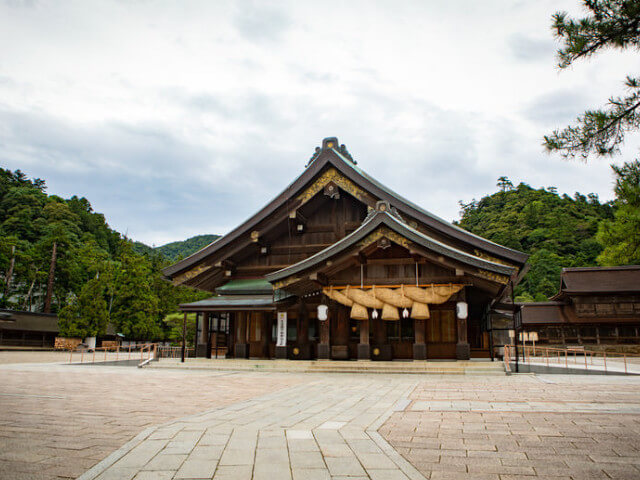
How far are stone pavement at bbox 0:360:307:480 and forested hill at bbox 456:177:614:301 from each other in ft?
142

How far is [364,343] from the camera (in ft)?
49.8

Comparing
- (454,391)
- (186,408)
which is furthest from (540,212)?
(186,408)

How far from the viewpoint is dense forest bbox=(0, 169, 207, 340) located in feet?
122

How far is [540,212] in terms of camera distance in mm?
63844

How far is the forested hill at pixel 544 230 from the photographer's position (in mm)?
51156

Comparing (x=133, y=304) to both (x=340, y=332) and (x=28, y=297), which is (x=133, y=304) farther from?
(x=340, y=332)

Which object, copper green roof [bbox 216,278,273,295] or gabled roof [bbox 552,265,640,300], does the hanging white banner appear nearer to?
copper green roof [bbox 216,278,273,295]

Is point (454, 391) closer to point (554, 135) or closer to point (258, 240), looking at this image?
point (554, 135)

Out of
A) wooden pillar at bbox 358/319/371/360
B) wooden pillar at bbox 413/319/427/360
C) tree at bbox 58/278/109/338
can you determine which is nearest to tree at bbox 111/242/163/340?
tree at bbox 58/278/109/338

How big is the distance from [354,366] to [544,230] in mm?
52938

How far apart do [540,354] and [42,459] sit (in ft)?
108

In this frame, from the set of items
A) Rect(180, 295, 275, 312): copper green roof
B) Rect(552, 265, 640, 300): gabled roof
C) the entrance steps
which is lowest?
the entrance steps

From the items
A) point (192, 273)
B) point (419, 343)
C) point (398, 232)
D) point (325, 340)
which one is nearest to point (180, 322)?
point (192, 273)

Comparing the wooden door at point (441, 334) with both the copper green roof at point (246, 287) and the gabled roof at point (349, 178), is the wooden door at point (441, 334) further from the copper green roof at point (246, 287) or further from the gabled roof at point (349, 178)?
the copper green roof at point (246, 287)
